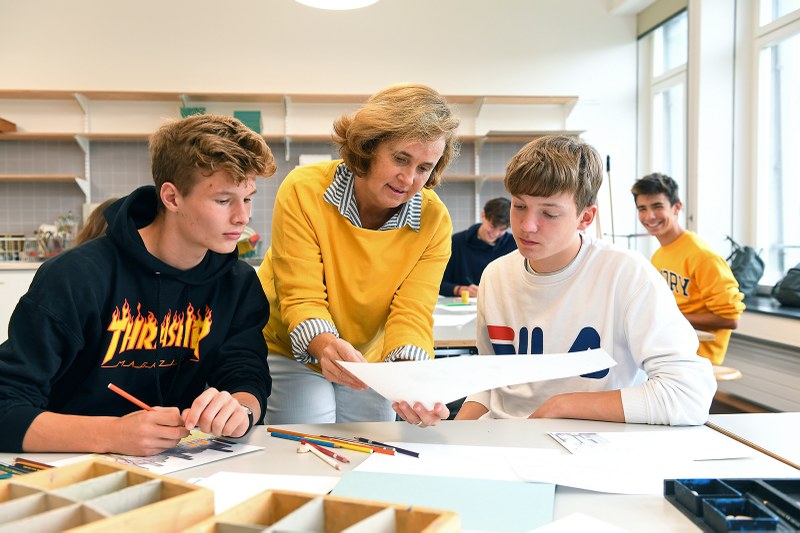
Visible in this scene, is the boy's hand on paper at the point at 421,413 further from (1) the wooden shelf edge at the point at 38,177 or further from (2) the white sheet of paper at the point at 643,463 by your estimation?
(1) the wooden shelf edge at the point at 38,177

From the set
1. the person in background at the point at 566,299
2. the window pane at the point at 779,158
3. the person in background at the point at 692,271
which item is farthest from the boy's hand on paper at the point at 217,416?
the window pane at the point at 779,158

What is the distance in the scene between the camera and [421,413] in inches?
44.7

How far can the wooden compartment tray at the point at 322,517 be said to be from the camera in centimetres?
56

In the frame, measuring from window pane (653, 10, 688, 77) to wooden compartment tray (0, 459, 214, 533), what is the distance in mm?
5236

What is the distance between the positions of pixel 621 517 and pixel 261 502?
449mm

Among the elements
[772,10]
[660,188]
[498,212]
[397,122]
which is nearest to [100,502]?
[397,122]

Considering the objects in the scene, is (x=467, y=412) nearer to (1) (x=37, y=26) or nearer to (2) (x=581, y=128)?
(2) (x=581, y=128)

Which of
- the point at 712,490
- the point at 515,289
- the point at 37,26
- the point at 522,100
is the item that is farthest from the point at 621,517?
the point at 37,26

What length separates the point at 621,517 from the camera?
32.0 inches

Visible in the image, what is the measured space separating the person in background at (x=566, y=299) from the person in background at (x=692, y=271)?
173cm

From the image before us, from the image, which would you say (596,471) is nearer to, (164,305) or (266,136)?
(164,305)

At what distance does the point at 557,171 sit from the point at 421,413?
0.63 metres

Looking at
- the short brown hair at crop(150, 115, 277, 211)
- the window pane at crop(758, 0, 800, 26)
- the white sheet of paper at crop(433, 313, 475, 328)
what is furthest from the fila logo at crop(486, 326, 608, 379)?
the window pane at crop(758, 0, 800, 26)

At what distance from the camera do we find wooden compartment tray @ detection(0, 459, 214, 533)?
1.87ft
